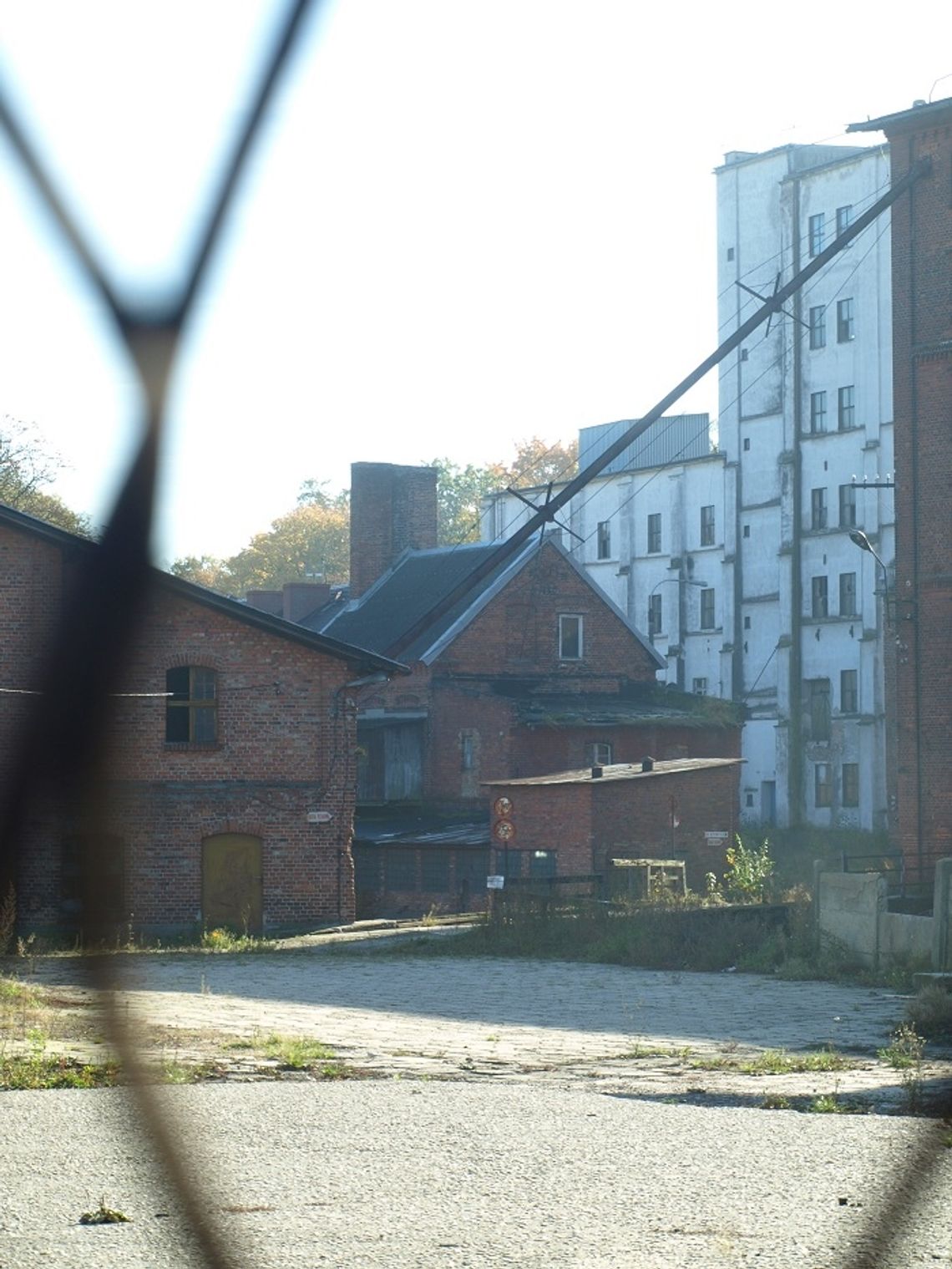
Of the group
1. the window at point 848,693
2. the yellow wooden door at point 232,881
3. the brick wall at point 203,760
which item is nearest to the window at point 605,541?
the window at point 848,693

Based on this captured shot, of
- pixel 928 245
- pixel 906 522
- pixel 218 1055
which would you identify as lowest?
pixel 218 1055

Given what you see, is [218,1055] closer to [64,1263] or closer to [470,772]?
[64,1263]

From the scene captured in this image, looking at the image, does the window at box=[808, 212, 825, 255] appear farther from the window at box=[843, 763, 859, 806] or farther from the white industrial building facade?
the window at box=[843, 763, 859, 806]

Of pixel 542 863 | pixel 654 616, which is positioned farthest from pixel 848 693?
pixel 542 863

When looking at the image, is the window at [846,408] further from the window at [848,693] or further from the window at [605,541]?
the window at [605,541]

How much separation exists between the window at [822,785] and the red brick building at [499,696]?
36.7 feet

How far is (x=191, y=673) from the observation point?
Answer: 32.5 metres

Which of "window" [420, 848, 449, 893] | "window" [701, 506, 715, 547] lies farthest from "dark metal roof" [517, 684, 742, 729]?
"window" [701, 506, 715, 547]

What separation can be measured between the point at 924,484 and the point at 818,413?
3079 centimetres

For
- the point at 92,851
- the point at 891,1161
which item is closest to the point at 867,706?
the point at 92,851

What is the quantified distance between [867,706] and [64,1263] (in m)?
52.9

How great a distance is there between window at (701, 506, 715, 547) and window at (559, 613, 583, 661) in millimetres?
17666

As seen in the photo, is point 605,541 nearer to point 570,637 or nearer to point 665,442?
point 665,442

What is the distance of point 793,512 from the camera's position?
199 feet
